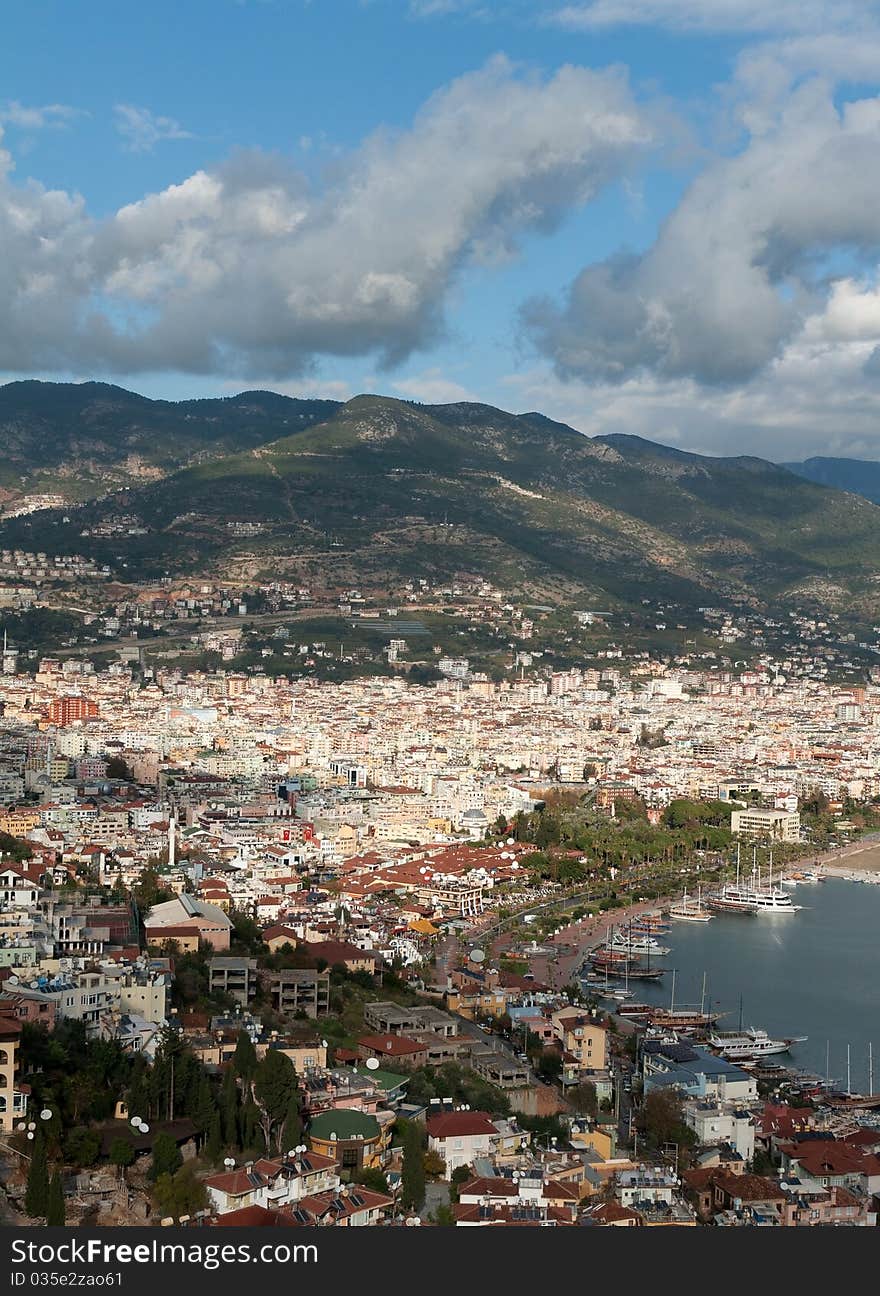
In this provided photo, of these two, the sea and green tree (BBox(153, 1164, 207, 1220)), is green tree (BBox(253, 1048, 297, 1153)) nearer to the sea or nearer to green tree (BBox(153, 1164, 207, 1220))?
green tree (BBox(153, 1164, 207, 1220))

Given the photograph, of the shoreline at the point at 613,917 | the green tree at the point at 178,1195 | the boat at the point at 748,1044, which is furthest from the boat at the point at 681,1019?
the green tree at the point at 178,1195

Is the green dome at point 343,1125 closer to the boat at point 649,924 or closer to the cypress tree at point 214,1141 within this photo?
the cypress tree at point 214,1141

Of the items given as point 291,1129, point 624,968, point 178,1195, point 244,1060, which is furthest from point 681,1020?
point 178,1195

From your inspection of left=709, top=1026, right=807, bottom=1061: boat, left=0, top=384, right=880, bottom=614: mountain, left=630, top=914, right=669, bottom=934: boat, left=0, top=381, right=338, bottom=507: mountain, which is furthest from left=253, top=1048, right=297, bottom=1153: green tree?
left=0, top=381, right=338, bottom=507: mountain

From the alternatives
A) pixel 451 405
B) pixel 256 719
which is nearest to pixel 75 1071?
pixel 256 719

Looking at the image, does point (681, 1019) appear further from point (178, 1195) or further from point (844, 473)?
point (844, 473)
